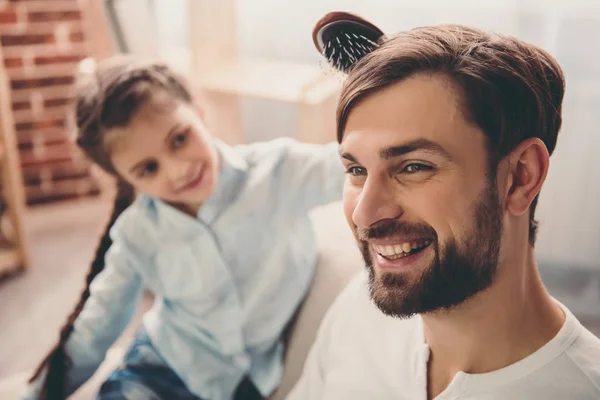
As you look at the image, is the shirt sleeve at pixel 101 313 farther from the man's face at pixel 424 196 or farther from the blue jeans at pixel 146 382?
the man's face at pixel 424 196

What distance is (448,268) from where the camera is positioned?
73 cm

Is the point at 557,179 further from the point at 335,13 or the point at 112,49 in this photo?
Result: the point at 112,49

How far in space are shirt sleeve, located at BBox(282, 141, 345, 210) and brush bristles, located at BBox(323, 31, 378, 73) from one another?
15.0 inches

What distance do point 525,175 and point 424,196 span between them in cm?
12

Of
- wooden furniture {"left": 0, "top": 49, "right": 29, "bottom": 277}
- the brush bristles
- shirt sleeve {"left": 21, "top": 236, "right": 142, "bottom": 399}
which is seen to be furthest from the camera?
wooden furniture {"left": 0, "top": 49, "right": 29, "bottom": 277}

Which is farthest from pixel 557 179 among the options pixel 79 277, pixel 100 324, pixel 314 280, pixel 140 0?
pixel 79 277

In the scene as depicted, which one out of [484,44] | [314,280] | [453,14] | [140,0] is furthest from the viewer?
[140,0]

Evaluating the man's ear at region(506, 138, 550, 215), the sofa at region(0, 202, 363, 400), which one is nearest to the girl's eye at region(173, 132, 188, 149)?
the sofa at region(0, 202, 363, 400)

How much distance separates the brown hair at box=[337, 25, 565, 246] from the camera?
70cm

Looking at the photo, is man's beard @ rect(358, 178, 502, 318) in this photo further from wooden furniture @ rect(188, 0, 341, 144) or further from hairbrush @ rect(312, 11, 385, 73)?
wooden furniture @ rect(188, 0, 341, 144)

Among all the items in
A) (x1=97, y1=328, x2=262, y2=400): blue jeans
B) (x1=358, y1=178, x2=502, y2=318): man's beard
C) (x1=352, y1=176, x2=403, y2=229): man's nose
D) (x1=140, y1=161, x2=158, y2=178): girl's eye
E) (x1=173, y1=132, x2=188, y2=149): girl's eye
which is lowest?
(x1=97, y1=328, x2=262, y2=400): blue jeans

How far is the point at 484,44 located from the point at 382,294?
1.00 feet

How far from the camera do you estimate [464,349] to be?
79 centimetres

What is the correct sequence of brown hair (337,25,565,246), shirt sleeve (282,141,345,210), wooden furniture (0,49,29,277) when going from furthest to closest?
wooden furniture (0,49,29,277) < shirt sleeve (282,141,345,210) < brown hair (337,25,565,246)
